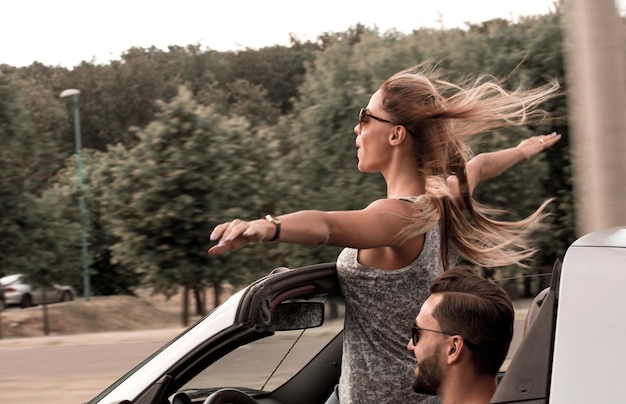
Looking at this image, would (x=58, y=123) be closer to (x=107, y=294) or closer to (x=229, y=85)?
(x=229, y=85)

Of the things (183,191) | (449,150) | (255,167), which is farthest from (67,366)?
(449,150)

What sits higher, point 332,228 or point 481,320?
point 332,228

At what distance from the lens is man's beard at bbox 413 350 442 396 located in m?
2.01

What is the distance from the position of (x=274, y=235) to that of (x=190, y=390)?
759 millimetres

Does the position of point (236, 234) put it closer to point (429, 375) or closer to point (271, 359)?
point (429, 375)

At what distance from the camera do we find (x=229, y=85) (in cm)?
3167

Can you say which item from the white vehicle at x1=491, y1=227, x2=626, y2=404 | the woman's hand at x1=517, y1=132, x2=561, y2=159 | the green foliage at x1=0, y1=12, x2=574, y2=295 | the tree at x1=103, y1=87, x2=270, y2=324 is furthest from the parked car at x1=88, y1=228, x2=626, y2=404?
the tree at x1=103, y1=87, x2=270, y2=324

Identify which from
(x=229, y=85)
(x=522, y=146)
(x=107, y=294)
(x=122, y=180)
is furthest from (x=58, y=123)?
(x=522, y=146)

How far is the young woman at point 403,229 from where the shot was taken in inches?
92.7

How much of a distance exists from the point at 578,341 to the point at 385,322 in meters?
0.79

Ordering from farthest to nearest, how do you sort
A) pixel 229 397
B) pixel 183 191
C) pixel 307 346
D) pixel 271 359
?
pixel 183 191, pixel 307 346, pixel 271 359, pixel 229 397

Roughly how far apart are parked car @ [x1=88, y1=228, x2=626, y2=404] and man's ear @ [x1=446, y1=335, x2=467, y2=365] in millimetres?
142

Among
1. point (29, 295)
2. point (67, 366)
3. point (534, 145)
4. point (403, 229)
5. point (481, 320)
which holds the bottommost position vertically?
point (29, 295)

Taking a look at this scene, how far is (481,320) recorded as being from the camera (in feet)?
6.39
